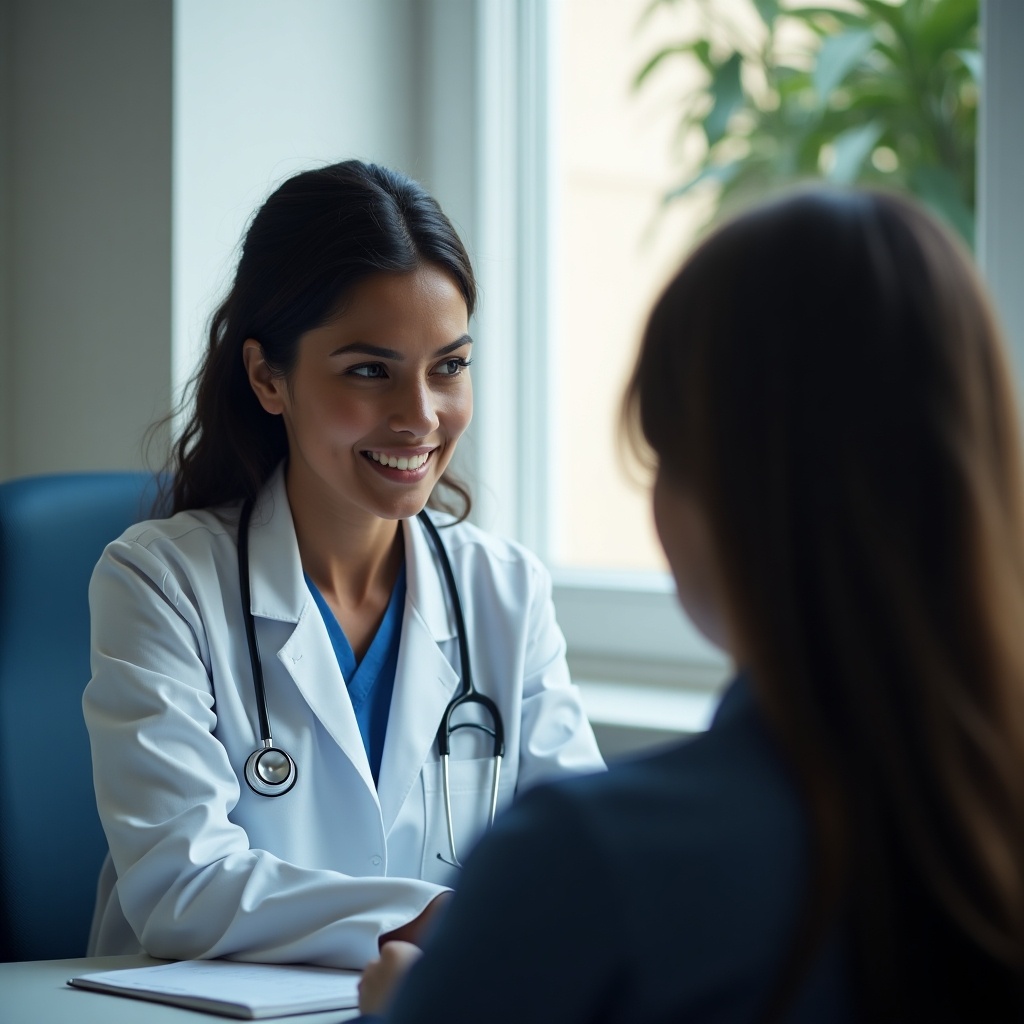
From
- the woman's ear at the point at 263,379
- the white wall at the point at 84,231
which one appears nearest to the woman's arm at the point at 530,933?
the woman's ear at the point at 263,379

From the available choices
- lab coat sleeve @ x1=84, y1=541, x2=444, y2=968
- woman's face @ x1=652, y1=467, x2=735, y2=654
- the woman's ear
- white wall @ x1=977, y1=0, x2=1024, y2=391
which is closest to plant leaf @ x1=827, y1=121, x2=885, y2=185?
white wall @ x1=977, y1=0, x2=1024, y2=391

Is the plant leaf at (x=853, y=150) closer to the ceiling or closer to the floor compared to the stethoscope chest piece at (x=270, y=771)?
closer to the ceiling

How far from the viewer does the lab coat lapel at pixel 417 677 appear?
146cm

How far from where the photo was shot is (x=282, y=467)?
1.67 meters

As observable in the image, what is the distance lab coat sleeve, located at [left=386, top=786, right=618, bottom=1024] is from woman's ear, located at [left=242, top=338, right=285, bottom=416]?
1052 mm

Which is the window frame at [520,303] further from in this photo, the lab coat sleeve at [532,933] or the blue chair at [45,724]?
the lab coat sleeve at [532,933]

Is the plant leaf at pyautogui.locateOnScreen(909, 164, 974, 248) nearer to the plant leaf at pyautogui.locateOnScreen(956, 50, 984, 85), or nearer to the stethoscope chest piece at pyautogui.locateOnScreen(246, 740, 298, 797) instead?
the plant leaf at pyautogui.locateOnScreen(956, 50, 984, 85)

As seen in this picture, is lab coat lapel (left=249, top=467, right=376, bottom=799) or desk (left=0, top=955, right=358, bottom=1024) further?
lab coat lapel (left=249, top=467, right=376, bottom=799)

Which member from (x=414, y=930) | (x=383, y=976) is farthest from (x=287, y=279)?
(x=383, y=976)

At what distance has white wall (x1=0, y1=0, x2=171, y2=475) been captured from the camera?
2037mm

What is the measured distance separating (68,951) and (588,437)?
4.47ft

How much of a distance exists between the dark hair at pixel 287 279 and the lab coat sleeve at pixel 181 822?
9.7 inches

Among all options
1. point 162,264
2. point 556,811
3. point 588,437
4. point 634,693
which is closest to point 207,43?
point 162,264

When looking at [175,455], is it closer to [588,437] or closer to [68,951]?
[68,951]
